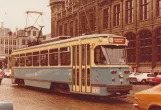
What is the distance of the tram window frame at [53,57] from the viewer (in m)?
20.2

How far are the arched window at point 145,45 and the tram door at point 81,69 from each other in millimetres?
22221

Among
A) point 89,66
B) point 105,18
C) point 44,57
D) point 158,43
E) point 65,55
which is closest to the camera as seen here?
point 89,66

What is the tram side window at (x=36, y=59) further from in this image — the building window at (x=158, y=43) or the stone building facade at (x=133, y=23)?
the building window at (x=158, y=43)

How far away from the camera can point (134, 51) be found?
41469 millimetres

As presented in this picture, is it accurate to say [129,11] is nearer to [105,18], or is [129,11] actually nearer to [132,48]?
[132,48]

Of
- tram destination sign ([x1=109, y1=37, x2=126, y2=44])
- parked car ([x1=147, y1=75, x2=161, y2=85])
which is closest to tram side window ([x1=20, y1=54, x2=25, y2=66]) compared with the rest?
tram destination sign ([x1=109, y1=37, x2=126, y2=44])

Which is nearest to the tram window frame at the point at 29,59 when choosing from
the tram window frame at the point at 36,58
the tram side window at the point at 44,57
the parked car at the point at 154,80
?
the tram window frame at the point at 36,58

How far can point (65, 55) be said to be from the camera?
62.5ft

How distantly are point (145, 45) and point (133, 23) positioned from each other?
3.71m

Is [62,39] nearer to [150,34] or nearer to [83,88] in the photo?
[83,88]

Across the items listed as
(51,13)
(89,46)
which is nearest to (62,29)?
(51,13)

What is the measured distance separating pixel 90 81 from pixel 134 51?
25681 mm

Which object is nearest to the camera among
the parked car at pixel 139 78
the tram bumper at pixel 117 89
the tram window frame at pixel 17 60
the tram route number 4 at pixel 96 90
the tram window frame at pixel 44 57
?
the tram bumper at pixel 117 89

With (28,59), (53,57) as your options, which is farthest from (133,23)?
(53,57)
